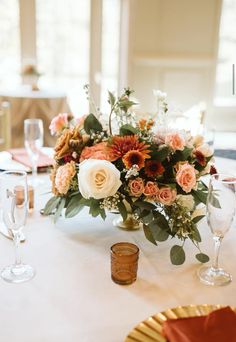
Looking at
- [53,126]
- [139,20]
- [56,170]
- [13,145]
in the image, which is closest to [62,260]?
[56,170]

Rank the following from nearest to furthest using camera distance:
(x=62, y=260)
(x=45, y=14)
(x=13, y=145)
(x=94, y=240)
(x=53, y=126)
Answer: (x=62, y=260)
(x=94, y=240)
(x=53, y=126)
(x=13, y=145)
(x=45, y=14)

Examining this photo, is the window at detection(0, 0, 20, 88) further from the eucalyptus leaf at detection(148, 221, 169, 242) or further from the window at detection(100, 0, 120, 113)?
the eucalyptus leaf at detection(148, 221, 169, 242)

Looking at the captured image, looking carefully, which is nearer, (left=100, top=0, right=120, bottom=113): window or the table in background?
the table in background

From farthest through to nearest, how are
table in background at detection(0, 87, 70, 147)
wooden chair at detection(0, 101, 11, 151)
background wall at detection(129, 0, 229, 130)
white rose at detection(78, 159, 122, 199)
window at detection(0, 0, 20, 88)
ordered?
background wall at detection(129, 0, 229, 130), window at detection(0, 0, 20, 88), table in background at detection(0, 87, 70, 147), wooden chair at detection(0, 101, 11, 151), white rose at detection(78, 159, 122, 199)

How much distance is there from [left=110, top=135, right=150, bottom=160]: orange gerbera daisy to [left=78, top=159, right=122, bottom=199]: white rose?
0.16ft

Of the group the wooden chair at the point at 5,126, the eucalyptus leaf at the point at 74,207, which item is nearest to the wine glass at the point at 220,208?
the eucalyptus leaf at the point at 74,207

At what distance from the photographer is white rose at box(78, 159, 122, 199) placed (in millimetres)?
1019

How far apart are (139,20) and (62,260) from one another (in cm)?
455

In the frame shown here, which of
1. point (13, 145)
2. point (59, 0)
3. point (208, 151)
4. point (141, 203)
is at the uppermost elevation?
point (59, 0)

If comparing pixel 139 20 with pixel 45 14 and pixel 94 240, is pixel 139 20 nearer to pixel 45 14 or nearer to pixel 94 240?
pixel 45 14

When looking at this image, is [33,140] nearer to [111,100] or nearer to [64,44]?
[111,100]

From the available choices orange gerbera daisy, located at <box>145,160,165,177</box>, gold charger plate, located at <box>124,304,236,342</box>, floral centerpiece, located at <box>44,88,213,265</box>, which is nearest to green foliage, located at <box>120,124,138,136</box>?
floral centerpiece, located at <box>44,88,213,265</box>

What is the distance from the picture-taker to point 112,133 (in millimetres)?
1162

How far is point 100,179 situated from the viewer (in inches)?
40.1
